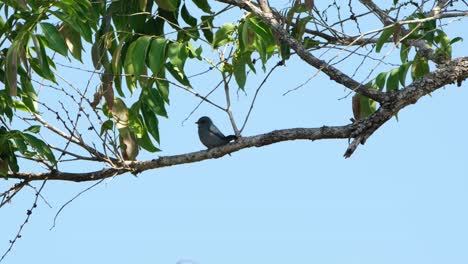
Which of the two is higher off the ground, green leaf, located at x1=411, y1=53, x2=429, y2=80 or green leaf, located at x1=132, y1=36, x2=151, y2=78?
green leaf, located at x1=411, y1=53, x2=429, y2=80

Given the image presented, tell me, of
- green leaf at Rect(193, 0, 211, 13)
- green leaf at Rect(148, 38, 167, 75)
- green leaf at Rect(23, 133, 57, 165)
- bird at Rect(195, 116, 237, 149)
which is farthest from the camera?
bird at Rect(195, 116, 237, 149)

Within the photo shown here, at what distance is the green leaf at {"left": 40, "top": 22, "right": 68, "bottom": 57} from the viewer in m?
5.16

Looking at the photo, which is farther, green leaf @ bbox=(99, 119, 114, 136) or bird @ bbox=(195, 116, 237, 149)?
bird @ bbox=(195, 116, 237, 149)

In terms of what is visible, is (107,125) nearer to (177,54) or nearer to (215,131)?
(177,54)

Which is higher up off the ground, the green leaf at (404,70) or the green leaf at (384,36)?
the green leaf at (404,70)

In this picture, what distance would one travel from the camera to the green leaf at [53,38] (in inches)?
203

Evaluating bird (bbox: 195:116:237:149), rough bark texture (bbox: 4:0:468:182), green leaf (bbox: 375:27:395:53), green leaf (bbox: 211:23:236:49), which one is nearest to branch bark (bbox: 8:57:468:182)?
rough bark texture (bbox: 4:0:468:182)

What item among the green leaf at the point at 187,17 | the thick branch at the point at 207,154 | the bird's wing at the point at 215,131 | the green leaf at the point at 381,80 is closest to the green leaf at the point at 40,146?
the thick branch at the point at 207,154

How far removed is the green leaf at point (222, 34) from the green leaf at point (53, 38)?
92 cm

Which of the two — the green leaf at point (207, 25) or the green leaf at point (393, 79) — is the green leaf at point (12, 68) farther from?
the green leaf at point (393, 79)

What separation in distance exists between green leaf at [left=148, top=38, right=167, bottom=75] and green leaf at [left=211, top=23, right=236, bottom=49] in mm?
305

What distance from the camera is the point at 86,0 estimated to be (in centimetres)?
550

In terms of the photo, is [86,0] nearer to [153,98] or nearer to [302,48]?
[153,98]

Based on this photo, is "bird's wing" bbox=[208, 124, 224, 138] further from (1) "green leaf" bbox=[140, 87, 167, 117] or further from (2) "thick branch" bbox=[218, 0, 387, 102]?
(2) "thick branch" bbox=[218, 0, 387, 102]
